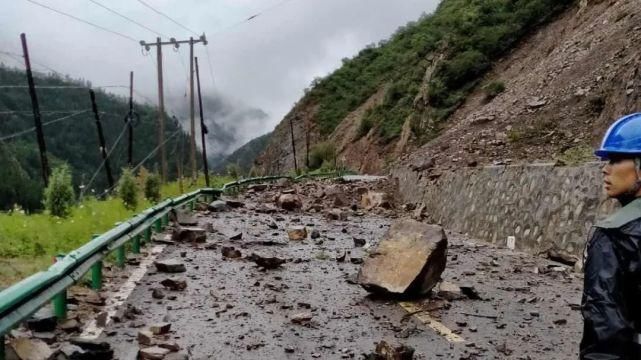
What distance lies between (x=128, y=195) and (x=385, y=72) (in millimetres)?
68591

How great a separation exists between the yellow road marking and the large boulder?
22 centimetres

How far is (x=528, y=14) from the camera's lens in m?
37.0

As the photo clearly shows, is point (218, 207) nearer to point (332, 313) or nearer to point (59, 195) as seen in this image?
point (59, 195)

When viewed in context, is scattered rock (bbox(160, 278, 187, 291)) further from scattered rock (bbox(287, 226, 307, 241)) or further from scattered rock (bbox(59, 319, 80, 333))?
scattered rock (bbox(287, 226, 307, 241))

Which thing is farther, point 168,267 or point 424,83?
point 424,83

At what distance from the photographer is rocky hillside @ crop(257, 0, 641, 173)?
18.9 m

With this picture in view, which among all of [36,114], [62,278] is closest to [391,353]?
[62,278]

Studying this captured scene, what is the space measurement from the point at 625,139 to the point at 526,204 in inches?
424

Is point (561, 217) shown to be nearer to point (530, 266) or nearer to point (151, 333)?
point (530, 266)

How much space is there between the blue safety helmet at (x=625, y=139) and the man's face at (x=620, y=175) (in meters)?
0.03

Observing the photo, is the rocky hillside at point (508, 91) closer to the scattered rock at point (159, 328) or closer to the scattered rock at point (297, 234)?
the scattered rock at point (297, 234)

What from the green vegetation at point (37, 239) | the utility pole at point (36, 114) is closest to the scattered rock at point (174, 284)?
the green vegetation at point (37, 239)

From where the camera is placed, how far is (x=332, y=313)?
659 centimetres

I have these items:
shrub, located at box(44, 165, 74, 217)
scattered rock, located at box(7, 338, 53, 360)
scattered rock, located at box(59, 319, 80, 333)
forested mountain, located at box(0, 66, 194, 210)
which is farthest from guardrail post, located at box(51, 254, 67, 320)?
forested mountain, located at box(0, 66, 194, 210)
